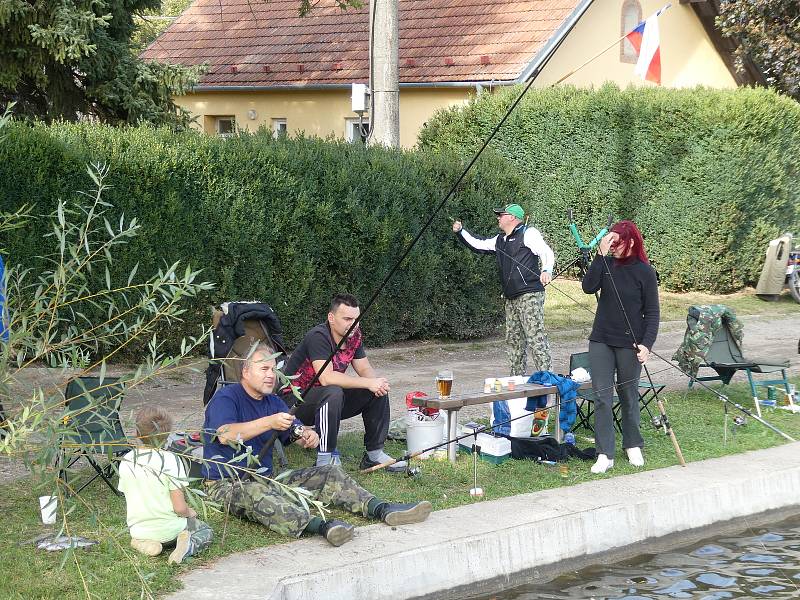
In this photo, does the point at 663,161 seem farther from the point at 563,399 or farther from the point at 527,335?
the point at 563,399

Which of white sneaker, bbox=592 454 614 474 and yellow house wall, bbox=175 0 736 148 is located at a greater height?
yellow house wall, bbox=175 0 736 148

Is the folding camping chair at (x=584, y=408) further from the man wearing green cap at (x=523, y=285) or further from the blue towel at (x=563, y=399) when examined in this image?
the man wearing green cap at (x=523, y=285)

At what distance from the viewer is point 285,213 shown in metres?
12.8

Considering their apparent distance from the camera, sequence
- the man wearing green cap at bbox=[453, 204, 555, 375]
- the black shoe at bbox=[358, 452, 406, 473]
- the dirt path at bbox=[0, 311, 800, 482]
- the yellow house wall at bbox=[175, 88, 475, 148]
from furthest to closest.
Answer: the yellow house wall at bbox=[175, 88, 475, 148] < the man wearing green cap at bbox=[453, 204, 555, 375] < the dirt path at bbox=[0, 311, 800, 482] < the black shoe at bbox=[358, 452, 406, 473]

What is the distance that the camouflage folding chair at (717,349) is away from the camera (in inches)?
420

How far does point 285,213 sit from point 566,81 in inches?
435

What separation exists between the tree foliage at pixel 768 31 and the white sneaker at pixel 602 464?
1786 cm

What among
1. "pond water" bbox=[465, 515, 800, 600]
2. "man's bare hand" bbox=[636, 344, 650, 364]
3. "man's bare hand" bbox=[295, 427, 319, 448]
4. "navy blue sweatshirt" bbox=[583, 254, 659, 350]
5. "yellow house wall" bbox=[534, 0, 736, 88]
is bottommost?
"pond water" bbox=[465, 515, 800, 600]

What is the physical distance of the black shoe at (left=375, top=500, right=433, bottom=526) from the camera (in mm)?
6766

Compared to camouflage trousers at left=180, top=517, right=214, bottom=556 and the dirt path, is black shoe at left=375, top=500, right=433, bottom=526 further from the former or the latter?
the dirt path

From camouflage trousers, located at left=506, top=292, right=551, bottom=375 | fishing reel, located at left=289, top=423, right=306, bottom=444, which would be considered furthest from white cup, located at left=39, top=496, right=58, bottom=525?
camouflage trousers, located at left=506, top=292, right=551, bottom=375

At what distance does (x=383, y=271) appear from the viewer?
45.4 ft

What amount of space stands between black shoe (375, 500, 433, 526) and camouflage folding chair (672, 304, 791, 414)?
4653 mm

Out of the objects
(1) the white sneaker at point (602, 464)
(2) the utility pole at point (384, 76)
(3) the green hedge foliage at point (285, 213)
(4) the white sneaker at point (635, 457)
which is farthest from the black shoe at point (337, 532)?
(2) the utility pole at point (384, 76)
